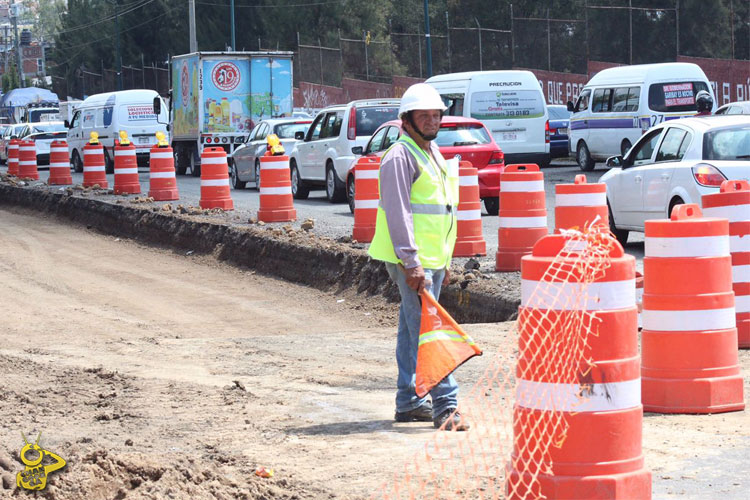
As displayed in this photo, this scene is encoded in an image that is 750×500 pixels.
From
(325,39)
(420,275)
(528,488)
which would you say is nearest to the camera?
(528,488)

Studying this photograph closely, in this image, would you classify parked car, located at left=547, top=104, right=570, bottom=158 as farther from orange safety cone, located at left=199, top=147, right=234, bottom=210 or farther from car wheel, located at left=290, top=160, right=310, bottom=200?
orange safety cone, located at left=199, top=147, right=234, bottom=210

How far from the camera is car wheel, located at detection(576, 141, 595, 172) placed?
32062mm

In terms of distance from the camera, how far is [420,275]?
6891 mm

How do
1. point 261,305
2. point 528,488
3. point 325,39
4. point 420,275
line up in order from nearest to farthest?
point 528,488 → point 420,275 → point 261,305 → point 325,39

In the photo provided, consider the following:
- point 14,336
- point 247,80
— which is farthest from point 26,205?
point 14,336

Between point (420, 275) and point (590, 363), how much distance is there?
6.48 feet

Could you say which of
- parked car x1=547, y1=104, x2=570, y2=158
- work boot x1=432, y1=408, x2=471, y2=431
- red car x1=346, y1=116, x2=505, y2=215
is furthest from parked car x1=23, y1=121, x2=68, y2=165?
work boot x1=432, y1=408, x2=471, y2=431

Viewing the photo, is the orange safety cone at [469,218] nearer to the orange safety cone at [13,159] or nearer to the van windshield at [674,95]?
the van windshield at [674,95]

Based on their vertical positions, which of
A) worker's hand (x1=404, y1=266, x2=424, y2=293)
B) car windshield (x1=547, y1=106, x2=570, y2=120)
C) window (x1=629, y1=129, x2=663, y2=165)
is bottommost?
worker's hand (x1=404, y1=266, x2=424, y2=293)

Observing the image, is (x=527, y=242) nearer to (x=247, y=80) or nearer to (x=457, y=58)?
(x=247, y=80)

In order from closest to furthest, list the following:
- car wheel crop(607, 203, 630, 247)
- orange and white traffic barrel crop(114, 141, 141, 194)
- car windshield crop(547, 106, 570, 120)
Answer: car wheel crop(607, 203, 630, 247) → orange and white traffic barrel crop(114, 141, 141, 194) → car windshield crop(547, 106, 570, 120)

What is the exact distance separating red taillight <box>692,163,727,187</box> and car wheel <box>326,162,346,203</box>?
11.3m

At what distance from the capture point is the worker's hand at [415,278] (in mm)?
6891

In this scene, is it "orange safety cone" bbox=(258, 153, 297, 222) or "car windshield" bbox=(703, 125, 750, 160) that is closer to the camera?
"car windshield" bbox=(703, 125, 750, 160)
